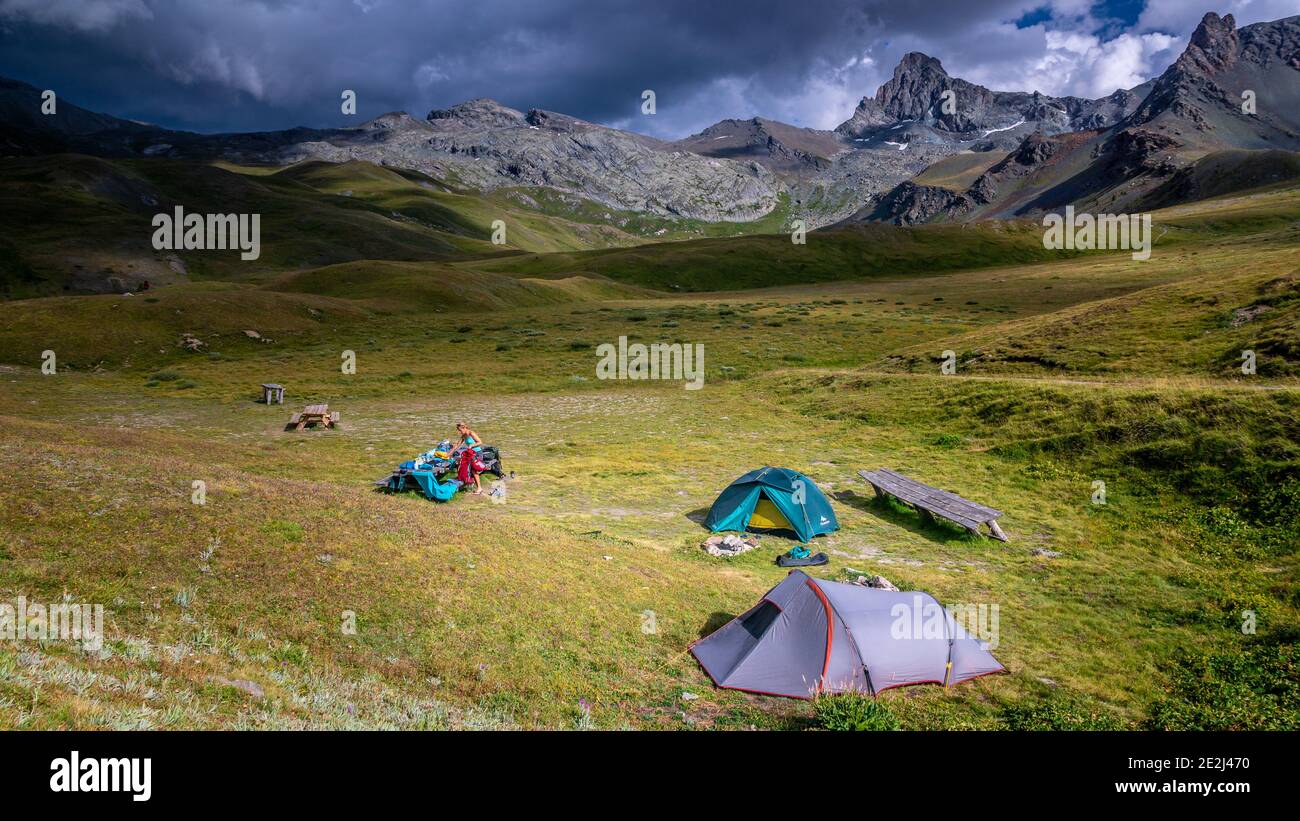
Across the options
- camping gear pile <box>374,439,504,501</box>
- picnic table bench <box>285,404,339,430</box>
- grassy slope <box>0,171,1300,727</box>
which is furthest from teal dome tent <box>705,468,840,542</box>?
picnic table bench <box>285,404,339,430</box>

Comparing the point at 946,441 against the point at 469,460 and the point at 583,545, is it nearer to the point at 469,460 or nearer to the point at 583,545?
the point at 583,545

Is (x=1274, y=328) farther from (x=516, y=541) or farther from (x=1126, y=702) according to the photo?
(x=516, y=541)

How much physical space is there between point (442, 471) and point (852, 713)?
19.9 meters

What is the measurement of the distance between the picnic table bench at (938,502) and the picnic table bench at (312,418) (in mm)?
31041

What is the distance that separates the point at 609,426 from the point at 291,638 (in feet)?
96.3

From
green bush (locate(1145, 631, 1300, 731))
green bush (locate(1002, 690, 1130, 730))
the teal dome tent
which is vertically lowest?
green bush (locate(1002, 690, 1130, 730))

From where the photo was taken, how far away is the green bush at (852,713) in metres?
9.77

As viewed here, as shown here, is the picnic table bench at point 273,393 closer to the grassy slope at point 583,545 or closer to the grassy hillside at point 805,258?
the grassy slope at point 583,545

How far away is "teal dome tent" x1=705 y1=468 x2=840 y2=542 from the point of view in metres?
20.5

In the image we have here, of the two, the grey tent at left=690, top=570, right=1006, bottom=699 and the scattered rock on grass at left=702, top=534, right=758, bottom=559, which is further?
the scattered rock on grass at left=702, top=534, right=758, bottom=559

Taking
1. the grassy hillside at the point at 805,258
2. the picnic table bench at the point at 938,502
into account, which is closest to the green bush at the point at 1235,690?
the picnic table bench at the point at 938,502

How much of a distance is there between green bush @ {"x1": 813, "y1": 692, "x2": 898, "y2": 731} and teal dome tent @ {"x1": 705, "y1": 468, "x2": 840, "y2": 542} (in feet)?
31.3

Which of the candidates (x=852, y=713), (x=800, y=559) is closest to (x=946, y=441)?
(x=800, y=559)

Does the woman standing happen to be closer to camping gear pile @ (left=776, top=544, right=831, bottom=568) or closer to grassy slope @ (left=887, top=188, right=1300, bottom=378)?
camping gear pile @ (left=776, top=544, right=831, bottom=568)
